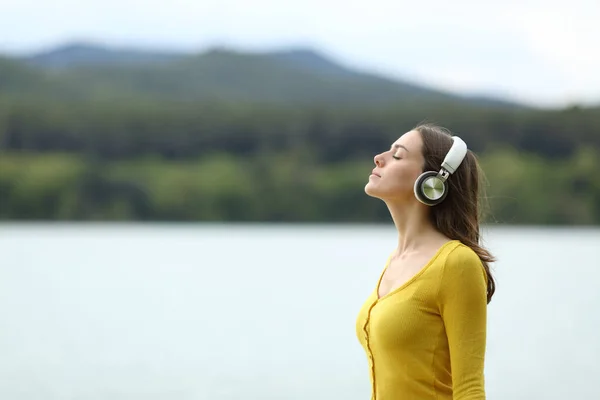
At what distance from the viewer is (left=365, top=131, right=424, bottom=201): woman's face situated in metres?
2.39

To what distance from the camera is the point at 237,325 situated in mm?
17203

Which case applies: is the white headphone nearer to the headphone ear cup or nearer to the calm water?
the headphone ear cup

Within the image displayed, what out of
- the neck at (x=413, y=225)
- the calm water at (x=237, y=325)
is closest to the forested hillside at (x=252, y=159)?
the calm water at (x=237, y=325)

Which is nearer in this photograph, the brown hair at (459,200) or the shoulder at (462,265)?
the shoulder at (462,265)

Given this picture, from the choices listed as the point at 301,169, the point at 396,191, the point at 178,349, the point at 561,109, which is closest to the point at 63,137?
the point at 301,169

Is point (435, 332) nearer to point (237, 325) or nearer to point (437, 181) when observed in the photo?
point (437, 181)

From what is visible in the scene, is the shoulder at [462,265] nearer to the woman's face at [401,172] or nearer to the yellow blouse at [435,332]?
the yellow blouse at [435,332]

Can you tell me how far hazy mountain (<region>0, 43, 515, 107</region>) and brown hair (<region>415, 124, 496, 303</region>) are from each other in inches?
3729

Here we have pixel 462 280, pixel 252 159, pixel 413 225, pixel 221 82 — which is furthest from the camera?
pixel 221 82

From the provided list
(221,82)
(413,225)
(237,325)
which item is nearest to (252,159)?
(237,325)

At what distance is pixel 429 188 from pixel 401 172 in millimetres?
103

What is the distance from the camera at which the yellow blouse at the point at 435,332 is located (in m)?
2.20

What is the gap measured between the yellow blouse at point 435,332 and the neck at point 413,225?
12 cm

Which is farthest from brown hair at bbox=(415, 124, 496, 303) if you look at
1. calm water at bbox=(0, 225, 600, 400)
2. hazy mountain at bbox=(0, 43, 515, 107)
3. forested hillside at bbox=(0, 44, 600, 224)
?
hazy mountain at bbox=(0, 43, 515, 107)
